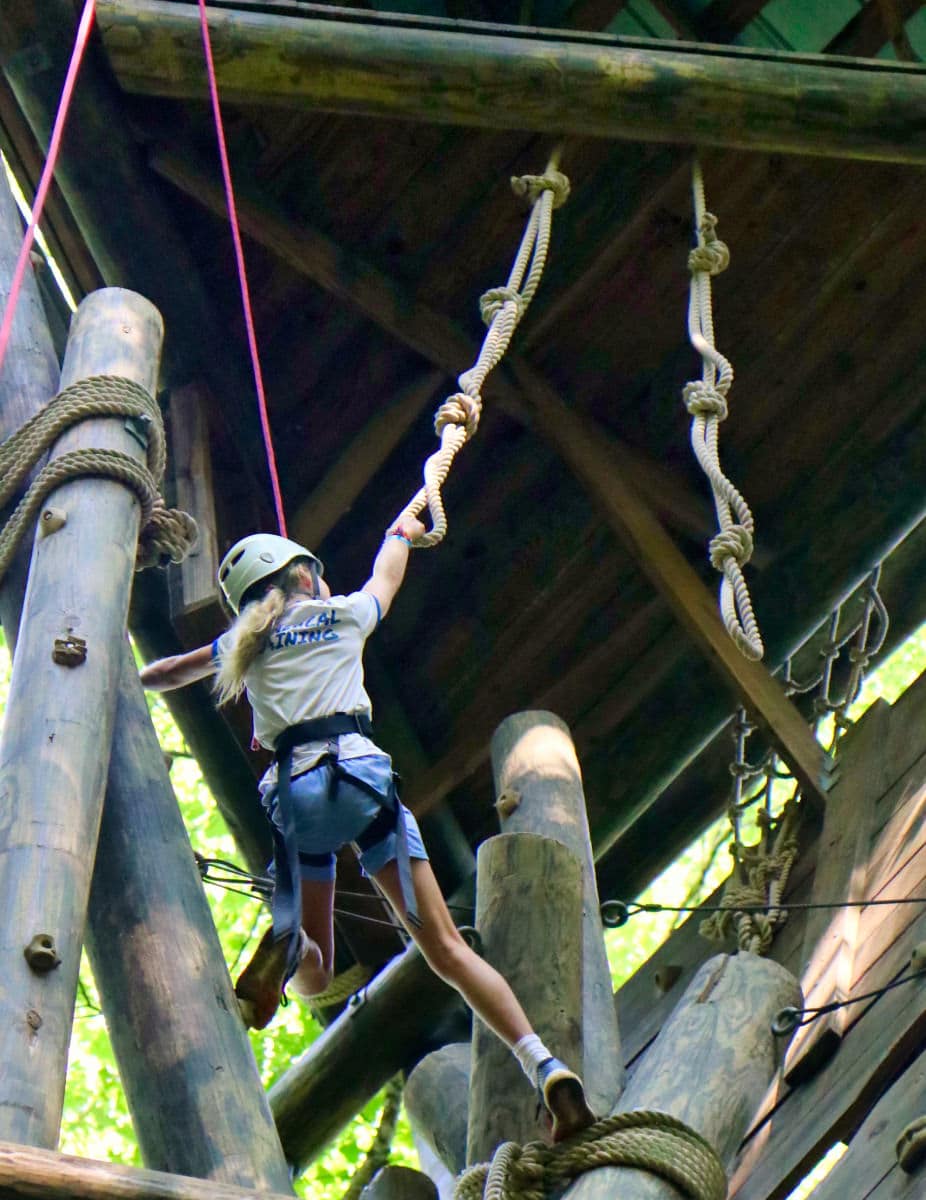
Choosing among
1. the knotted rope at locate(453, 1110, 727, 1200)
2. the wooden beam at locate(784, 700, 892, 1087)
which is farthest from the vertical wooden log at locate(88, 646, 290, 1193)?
the wooden beam at locate(784, 700, 892, 1087)

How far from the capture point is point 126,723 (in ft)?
15.5

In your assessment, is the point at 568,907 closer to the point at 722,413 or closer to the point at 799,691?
the point at 722,413

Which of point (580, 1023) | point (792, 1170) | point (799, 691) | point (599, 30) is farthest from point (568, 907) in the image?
point (599, 30)

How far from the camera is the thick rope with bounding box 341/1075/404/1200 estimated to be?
6566 mm

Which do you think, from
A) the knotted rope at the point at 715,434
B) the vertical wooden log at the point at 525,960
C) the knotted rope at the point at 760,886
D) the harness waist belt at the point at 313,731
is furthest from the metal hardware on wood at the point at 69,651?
the knotted rope at the point at 760,886

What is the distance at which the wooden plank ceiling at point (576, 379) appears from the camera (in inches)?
283

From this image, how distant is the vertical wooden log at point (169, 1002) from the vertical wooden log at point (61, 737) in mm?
248

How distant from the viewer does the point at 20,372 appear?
5.47m

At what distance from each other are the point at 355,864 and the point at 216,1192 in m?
4.16

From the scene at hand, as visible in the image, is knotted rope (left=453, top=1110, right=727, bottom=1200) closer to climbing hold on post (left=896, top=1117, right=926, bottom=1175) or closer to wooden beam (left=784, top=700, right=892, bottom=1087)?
climbing hold on post (left=896, top=1117, right=926, bottom=1175)

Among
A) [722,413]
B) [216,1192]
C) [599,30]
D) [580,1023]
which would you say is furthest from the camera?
[599,30]

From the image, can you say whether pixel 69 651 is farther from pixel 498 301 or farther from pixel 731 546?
pixel 498 301

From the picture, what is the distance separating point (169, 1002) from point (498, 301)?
2.74m

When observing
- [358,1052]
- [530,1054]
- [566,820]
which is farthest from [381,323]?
[530,1054]
